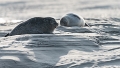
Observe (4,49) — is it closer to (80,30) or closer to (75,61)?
(75,61)

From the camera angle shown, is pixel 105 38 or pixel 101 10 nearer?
pixel 105 38

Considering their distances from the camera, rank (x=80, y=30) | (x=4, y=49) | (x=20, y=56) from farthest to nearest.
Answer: (x=80, y=30) < (x=4, y=49) < (x=20, y=56)

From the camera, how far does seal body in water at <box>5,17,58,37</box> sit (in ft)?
23.9

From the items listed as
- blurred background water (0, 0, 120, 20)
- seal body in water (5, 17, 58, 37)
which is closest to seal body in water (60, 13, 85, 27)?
seal body in water (5, 17, 58, 37)

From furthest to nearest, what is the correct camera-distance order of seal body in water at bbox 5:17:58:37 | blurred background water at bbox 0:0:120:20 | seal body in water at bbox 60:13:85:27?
1. blurred background water at bbox 0:0:120:20
2. seal body in water at bbox 60:13:85:27
3. seal body in water at bbox 5:17:58:37

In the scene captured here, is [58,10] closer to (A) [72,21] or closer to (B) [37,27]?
(A) [72,21]

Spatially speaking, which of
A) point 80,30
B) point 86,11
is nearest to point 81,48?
point 80,30

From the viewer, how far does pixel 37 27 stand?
24.1 ft

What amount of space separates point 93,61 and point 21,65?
1015 millimetres

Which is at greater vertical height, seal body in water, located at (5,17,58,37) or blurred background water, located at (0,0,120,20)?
seal body in water, located at (5,17,58,37)

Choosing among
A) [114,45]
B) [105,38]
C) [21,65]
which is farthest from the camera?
[105,38]

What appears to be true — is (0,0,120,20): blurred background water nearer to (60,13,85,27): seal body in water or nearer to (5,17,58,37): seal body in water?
(60,13,85,27): seal body in water

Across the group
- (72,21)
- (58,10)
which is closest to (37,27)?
(72,21)

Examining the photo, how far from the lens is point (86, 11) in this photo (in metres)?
15.1
